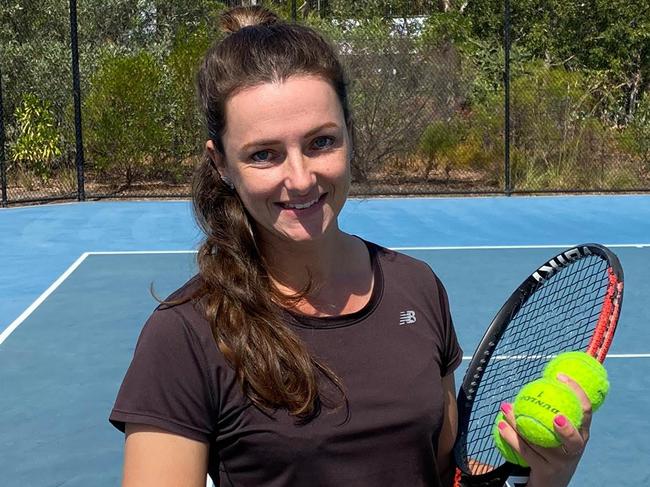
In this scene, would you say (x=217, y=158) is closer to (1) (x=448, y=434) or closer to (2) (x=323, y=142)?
(2) (x=323, y=142)

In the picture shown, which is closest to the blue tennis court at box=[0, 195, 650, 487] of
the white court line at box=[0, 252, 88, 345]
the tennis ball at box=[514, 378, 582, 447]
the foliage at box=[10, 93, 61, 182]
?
the white court line at box=[0, 252, 88, 345]

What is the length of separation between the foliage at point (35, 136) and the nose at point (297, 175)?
1257cm

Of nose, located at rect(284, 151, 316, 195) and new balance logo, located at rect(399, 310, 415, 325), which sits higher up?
nose, located at rect(284, 151, 316, 195)

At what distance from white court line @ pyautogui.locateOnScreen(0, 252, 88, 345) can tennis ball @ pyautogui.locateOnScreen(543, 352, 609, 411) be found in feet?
16.6

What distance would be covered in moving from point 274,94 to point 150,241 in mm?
8603

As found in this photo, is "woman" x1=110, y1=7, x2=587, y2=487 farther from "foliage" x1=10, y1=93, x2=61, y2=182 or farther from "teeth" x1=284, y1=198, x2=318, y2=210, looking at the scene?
"foliage" x1=10, y1=93, x2=61, y2=182

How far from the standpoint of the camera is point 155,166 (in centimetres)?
1391

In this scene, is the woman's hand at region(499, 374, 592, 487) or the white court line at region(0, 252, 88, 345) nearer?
the woman's hand at region(499, 374, 592, 487)

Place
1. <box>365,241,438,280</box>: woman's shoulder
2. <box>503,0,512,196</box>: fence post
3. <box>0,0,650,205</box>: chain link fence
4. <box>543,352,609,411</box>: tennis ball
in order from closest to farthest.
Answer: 1. <box>543,352,609,411</box>: tennis ball
2. <box>365,241,438,280</box>: woman's shoulder
3. <box>503,0,512,196</box>: fence post
4. <box>0,0,650,205</box>: chain link fence

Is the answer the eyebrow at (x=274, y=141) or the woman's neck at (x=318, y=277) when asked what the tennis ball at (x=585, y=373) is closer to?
the woman's neck at (x=318, y=277)

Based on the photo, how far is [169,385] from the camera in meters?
1.52

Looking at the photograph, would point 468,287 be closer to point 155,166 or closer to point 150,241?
point 150,241

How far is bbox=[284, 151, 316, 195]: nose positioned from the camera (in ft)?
5.34

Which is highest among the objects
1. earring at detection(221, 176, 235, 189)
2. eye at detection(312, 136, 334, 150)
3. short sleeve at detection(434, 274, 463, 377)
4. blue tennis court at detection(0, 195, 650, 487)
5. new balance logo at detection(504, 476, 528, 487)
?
eye at detection(312, 136, 334, 150)
